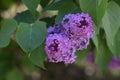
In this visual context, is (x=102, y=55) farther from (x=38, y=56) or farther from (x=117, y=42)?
(x=38, y=56)

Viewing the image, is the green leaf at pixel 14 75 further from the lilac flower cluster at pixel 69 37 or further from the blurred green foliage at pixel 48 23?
the lilac flower cluster at pixel 69 37

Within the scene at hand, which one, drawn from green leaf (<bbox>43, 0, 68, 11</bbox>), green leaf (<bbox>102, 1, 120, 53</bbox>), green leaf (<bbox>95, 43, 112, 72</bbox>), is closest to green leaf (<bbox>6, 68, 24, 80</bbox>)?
green leaf (<bbox>95, 43, 112, 72</bbox>)

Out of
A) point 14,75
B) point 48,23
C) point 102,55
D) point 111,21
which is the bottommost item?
point 14,75

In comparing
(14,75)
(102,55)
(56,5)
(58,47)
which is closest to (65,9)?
(56,5)

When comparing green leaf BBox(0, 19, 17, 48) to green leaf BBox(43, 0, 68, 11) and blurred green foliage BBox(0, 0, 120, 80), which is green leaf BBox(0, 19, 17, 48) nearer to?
blurred green foliage BBox(0, 0, 120, 80)

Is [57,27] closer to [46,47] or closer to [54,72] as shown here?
[46,47]
